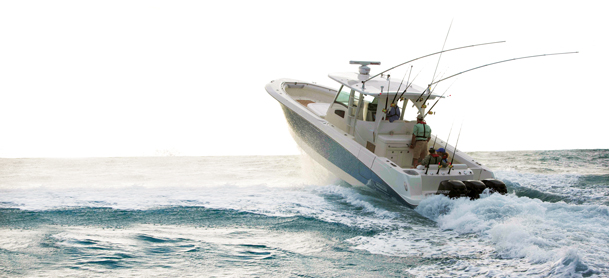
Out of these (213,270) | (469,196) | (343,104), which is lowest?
(213,270)

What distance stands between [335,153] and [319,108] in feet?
5.58

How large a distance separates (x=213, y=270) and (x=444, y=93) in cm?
504

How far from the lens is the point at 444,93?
7754mm

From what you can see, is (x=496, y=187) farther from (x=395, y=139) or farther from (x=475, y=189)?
(x=395, y=139)

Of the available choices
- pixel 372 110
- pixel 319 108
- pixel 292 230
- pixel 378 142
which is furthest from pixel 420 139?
pixel 292 230

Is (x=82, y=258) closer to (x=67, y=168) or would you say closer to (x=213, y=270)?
(x=213, y=270)

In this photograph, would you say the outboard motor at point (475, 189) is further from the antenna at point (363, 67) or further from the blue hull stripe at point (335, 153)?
the antenna at point (363, 67)

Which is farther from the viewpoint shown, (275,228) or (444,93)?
(444,93)

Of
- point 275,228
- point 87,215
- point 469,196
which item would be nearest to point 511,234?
point 469,196

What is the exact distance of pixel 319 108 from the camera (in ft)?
32.1

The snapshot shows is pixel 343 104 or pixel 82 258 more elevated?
pixel 343 104

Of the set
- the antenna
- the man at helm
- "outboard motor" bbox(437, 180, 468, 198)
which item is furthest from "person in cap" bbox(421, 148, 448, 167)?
the antenna

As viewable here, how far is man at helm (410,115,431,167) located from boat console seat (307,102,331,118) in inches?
86.9

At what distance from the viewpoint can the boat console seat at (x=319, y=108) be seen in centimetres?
945
